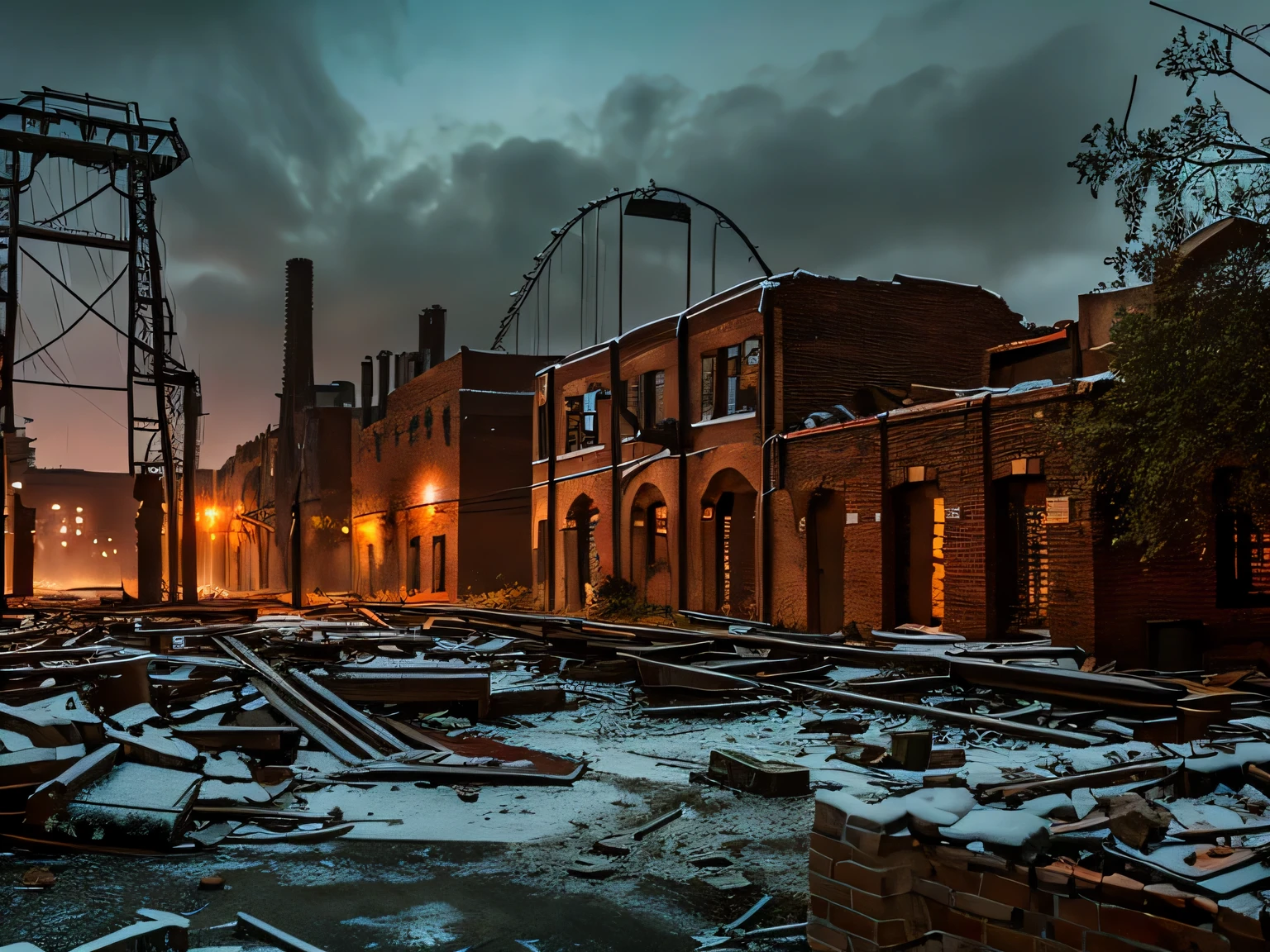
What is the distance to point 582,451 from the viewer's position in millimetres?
30812

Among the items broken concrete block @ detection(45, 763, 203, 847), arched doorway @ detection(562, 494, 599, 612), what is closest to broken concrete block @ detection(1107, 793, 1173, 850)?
broken concrete block @ detection(45, 763, 203, 847)

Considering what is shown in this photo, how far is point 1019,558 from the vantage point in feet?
56.9

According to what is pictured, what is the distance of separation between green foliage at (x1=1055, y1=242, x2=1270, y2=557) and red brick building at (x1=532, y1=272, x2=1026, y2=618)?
933 centimetres

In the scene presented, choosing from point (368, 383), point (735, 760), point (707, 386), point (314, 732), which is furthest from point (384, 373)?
point (735, 760)

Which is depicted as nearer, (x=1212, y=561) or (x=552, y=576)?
(x=1212, y=561)

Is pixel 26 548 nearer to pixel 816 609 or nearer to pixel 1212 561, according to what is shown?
pixel 816 609

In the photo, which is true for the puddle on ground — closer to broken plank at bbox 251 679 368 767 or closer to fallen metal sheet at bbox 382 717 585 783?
fallen metal sheet at bbox 382 717 585 783

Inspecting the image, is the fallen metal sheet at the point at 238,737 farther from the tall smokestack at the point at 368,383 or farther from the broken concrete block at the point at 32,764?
the tall smokestack at the point at 368,383

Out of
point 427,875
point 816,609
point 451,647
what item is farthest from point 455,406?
point 427,875

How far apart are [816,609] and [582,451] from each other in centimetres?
1130

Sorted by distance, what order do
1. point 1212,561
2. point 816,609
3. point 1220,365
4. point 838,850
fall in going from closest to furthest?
point 838,850 → point 1220,365 → point 1212,561 → point 816,609

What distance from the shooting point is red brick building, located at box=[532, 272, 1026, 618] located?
22.9 meters

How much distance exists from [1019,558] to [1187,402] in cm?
679

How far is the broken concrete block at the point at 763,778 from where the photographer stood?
780cm
